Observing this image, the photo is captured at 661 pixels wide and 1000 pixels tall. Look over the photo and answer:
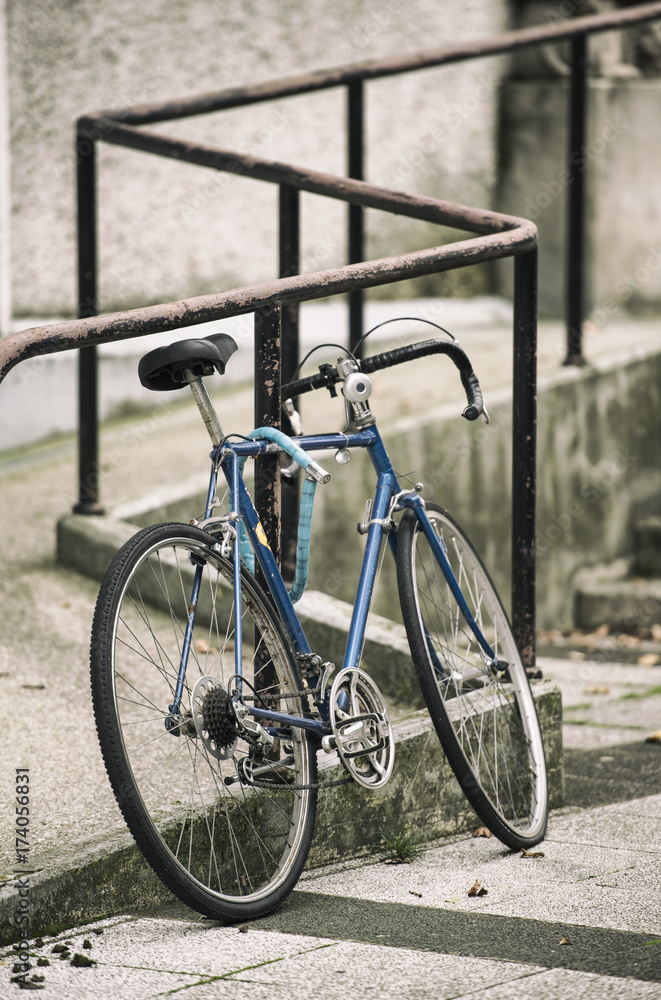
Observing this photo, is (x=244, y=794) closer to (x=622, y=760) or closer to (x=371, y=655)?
(x=371, y=655)

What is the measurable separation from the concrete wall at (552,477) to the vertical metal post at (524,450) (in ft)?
5.74

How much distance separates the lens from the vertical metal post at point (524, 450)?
11.0 feet

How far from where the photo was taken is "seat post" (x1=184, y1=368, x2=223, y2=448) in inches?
100

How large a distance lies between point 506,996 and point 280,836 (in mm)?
732

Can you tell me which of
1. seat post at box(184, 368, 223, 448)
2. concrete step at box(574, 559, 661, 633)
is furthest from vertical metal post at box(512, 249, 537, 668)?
concrete step at box(574, 559, 661, 633)

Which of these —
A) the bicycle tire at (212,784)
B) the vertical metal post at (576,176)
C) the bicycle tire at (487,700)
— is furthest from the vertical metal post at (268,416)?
the vertical metal post at (576,176)

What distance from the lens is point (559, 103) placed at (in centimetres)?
737

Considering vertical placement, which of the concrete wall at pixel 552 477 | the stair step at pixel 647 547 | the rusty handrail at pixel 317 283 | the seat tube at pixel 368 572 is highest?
the rusty handrail at pixel 317 283

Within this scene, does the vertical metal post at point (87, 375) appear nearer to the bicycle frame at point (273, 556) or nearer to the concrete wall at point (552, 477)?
the concrete wall at point (552, 477)

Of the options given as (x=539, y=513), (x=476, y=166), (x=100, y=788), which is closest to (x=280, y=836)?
(x=100, y=788)

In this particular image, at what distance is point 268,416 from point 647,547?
156 inches

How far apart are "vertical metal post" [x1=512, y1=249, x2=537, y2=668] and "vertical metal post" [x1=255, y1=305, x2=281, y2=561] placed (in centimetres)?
80

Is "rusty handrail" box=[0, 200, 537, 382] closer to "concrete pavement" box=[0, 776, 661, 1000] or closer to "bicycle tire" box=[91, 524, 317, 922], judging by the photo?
"bicycle tire" box=[91, 524, 317, 922]

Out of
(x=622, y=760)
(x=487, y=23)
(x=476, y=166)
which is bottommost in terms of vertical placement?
(x=622, y=760)
